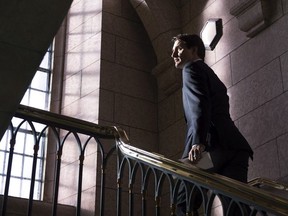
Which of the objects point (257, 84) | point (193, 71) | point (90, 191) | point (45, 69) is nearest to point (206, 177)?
point (193, 71)

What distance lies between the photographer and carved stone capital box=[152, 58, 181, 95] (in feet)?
28.0

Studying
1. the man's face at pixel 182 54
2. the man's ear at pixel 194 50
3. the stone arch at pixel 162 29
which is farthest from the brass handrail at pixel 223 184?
the stone arch at pixel 162 29

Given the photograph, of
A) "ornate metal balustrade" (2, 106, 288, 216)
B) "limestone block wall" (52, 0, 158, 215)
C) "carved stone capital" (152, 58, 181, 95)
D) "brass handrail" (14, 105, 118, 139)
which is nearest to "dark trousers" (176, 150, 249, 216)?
"ornate metal balustrade" (2, 106, 288, 216)

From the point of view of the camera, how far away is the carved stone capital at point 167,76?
8.53 metres

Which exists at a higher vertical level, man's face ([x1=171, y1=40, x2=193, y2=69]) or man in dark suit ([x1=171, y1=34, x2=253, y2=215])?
man's face ([x1=171, y1=40, x2=193, y2=69])

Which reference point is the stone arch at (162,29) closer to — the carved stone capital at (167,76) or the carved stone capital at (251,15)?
the carved stone capital at (167,76)

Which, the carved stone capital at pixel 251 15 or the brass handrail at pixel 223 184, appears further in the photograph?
the carved stone capital at pixel 251 15

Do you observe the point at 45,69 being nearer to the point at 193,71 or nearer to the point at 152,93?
the point at 152,93

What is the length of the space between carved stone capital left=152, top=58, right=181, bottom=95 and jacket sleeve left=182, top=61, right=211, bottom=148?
11.9ft

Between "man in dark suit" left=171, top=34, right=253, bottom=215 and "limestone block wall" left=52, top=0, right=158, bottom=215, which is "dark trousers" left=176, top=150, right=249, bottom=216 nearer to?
"man in dark suit" left=171, top=34, right=253, bottom=215

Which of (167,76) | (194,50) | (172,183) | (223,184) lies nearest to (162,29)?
(167,76)

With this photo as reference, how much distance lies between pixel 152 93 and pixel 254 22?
2337mm

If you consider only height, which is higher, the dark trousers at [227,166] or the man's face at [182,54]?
the man's face at [182,54]

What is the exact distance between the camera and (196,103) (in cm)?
466
